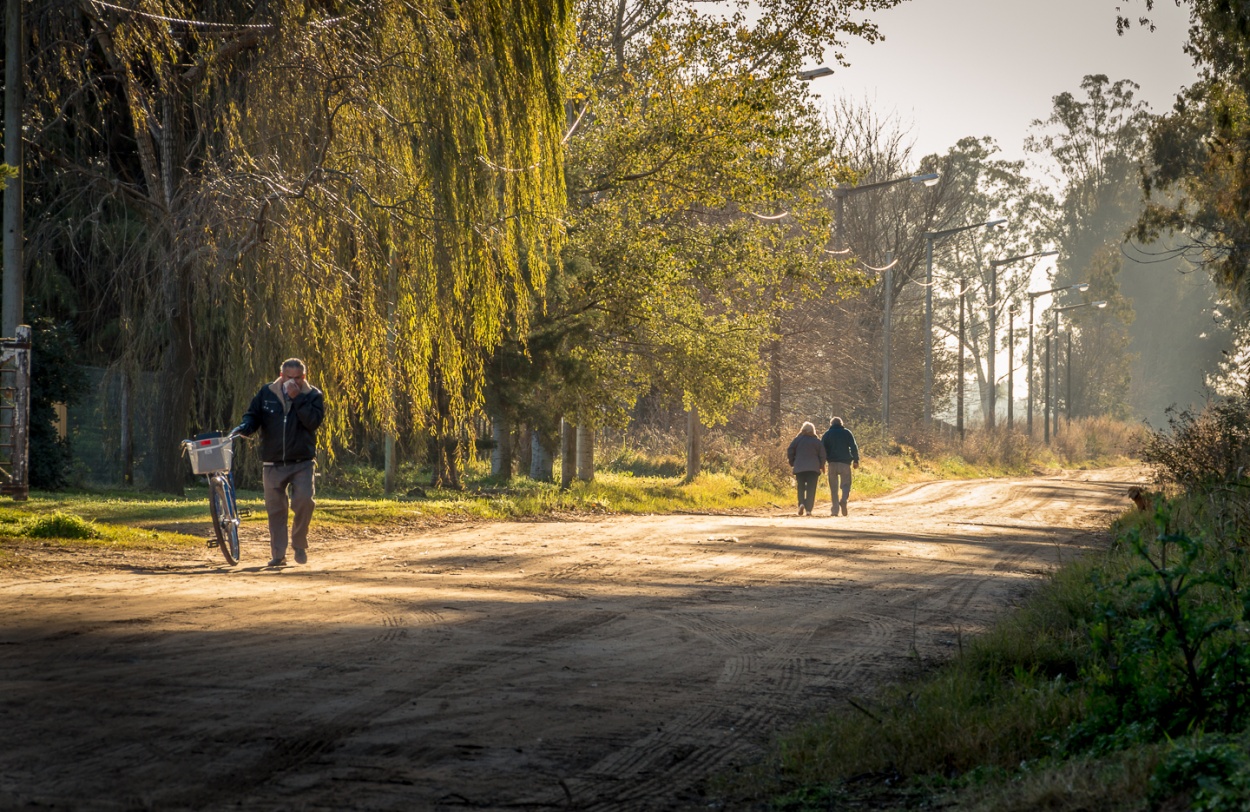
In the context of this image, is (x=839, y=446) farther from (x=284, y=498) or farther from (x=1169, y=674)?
(x=1169, y=674)

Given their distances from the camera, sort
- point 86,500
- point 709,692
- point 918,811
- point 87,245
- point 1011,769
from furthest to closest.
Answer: point 87,245 < point 86,500 < point 709,692 < point 1011,769 < point 918,811

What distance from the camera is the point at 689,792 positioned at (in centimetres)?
526

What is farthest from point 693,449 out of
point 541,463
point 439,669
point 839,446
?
point 439,669

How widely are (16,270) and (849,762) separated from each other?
1361 centimetres

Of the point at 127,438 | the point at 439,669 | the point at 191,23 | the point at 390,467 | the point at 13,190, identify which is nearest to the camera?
the point at 439,669

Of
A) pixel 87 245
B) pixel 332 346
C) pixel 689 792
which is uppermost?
pixel 87 245

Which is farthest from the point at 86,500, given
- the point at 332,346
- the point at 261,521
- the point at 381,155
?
the point at 381,155

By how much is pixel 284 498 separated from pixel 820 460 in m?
15.3

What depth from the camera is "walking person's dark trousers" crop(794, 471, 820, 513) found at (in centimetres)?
2619

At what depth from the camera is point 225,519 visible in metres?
12.5

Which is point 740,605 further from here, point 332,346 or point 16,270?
point 16,270

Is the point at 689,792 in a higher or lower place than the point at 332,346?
lower

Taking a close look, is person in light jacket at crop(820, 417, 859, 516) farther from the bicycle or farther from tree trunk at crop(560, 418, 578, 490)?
the bicycle

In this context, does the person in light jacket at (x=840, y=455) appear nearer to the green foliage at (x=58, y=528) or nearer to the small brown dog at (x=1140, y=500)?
the small brown dog at (x=1140, y=500)
